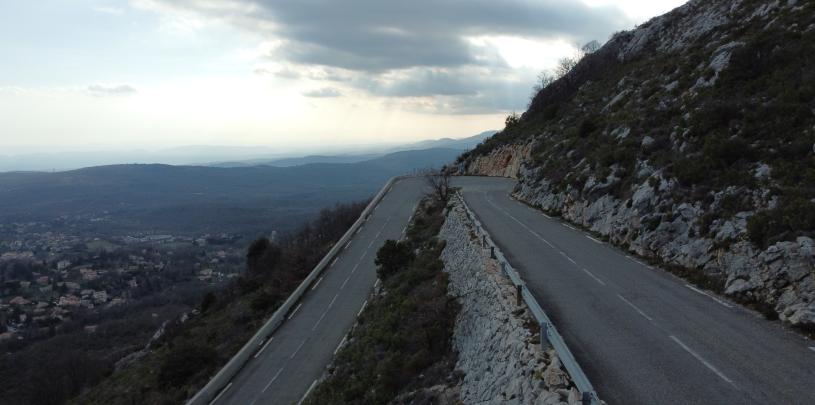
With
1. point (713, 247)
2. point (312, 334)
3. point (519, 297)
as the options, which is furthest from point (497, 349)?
point (312, 334)

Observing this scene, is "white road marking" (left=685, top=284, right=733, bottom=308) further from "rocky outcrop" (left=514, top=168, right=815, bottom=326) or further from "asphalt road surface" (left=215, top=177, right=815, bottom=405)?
"rocky outcrop" (left=514, top=168, right=815, bottom=326)

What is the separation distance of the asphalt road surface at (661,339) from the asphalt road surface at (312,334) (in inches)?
504

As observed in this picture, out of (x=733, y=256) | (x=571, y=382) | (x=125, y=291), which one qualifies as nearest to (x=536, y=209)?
(x=733, y=256)

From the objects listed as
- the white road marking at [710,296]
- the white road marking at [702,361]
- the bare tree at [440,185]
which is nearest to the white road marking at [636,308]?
the white road marking at [702,361]

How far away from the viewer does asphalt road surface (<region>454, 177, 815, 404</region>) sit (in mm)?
7492

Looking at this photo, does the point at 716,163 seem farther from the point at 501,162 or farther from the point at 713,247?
the point at 501,162

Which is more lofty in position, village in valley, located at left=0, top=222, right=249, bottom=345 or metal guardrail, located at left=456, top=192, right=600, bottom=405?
metal guardrail, located at left=456, top=192, right=600, bottom=405

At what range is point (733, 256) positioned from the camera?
12.9m

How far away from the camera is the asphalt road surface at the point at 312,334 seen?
22.5m

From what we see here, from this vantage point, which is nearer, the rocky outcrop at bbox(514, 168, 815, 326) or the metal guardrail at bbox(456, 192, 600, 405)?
the metal guardrail at bbox(456, 192, 600, 405)

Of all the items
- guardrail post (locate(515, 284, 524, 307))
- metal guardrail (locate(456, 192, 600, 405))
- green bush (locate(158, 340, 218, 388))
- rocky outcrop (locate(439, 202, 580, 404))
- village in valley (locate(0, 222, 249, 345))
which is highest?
metal guardrail (locate(456, 192, 600, 405))

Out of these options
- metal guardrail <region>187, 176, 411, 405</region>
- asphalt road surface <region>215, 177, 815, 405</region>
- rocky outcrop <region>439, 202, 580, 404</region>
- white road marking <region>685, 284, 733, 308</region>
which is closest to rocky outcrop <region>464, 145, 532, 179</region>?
metal guardrail <region>187, 176, 411, 405</region>

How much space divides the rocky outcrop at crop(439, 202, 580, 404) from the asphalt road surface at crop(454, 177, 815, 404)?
2.80 ft

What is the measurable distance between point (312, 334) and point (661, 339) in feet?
71.3
